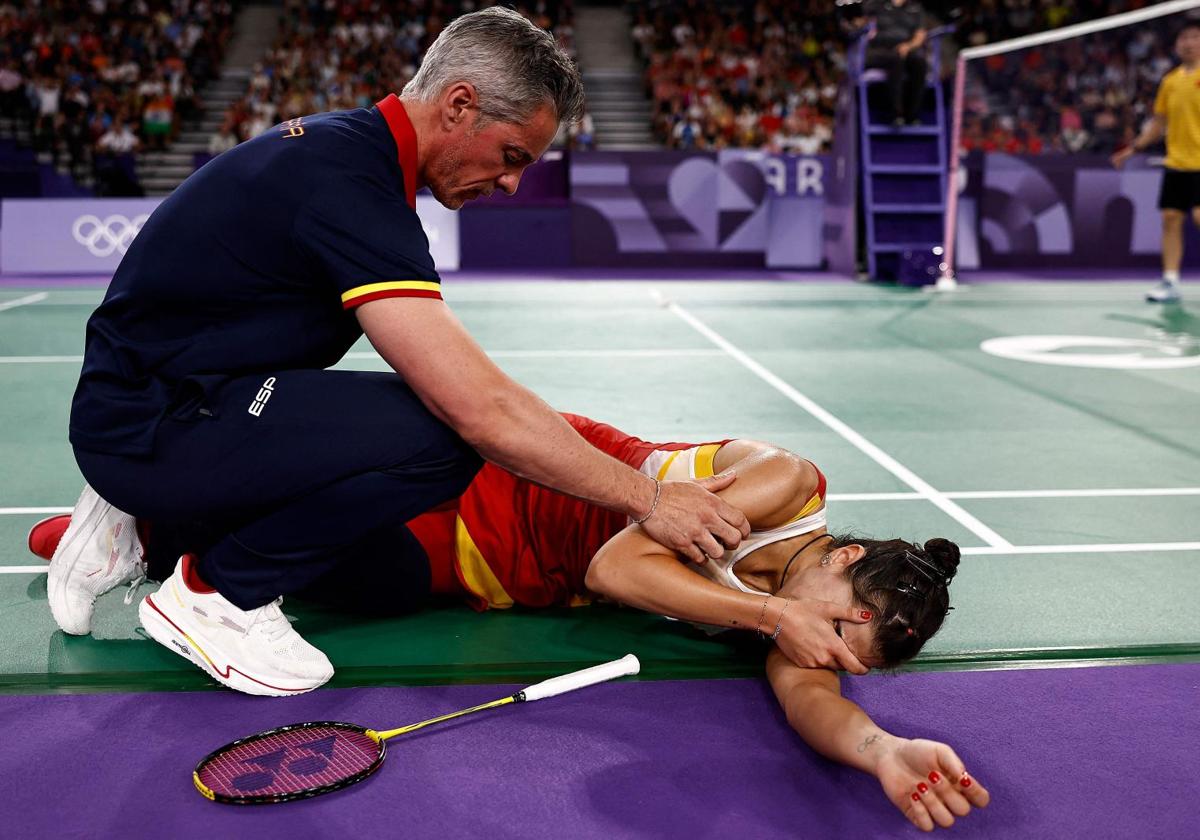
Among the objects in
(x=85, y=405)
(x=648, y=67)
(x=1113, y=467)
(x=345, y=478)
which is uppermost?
(x=648, y=67)

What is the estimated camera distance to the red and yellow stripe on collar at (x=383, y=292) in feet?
7.61

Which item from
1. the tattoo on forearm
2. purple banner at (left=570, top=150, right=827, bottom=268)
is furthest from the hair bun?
purple banner at (left=570, top=150, right=827, bottom=268)

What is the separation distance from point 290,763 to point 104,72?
18.7 meters

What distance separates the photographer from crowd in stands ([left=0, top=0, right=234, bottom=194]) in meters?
16.6

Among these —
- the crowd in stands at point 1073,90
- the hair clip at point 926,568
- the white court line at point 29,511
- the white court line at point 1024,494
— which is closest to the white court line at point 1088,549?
the white court line at point 1024,494

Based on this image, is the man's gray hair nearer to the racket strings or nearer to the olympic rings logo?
the racket strings

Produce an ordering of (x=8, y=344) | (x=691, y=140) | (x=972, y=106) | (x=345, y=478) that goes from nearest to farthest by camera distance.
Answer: (x=345, y=478)
(x=8, y=344)
(x=972, y=106)
(x=691, y=140)

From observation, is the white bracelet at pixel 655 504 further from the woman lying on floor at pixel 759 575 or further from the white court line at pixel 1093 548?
the white court line at pixel 1093 548

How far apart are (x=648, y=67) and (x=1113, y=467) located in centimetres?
1700

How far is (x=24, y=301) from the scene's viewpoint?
10031 mm

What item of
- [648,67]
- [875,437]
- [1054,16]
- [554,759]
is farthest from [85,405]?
[1054,16]

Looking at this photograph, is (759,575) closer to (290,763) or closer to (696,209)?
(290,763)

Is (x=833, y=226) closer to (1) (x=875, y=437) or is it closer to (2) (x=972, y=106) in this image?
(2) (x=972, y=106)

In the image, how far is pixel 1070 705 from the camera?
8.59ft
